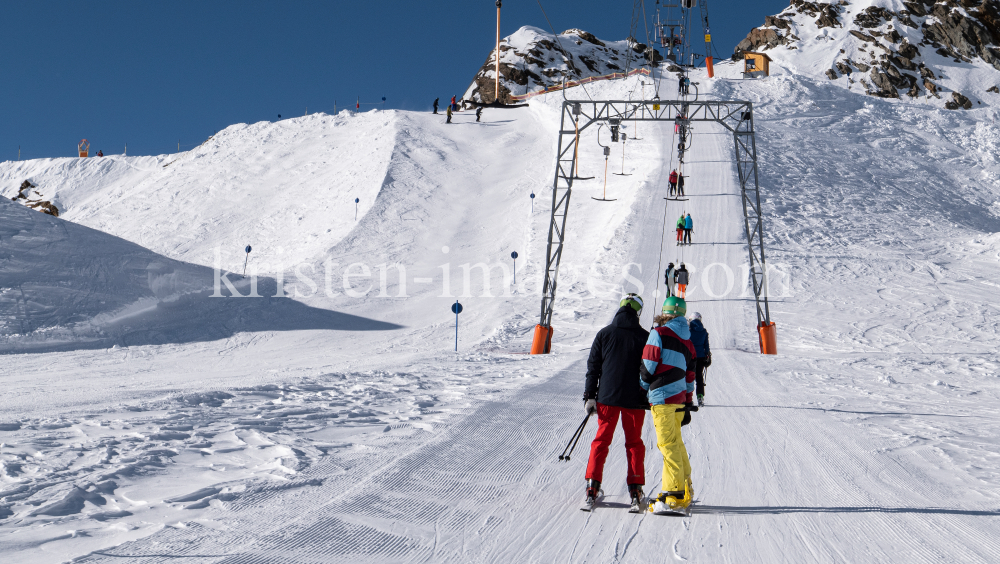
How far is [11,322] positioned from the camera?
17.4 meters

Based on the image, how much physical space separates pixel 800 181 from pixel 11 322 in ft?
118

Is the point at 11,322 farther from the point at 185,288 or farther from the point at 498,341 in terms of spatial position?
the point at 498,341

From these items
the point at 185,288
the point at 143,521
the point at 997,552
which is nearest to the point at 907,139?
the point at 185,288

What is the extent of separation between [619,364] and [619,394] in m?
0.24

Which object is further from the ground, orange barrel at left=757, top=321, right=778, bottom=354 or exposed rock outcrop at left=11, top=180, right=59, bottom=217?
exposed rock outcrop at left=11, top=180, right=59, bottom=217

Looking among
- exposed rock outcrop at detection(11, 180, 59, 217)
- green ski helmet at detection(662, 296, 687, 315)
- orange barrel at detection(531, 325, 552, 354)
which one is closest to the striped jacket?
green ski helmet at detection(662, 296, 687, 315)

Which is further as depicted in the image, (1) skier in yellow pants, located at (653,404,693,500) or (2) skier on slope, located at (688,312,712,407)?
(2) skier on slope, located at (688,312,712,407)

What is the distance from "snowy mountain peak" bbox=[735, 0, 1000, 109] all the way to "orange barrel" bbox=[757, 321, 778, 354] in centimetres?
5943

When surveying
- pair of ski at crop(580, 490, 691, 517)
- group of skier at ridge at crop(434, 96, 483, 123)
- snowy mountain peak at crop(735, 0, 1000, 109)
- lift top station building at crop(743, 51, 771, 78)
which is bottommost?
pair of ski at crop(580, 490, 691, 517)

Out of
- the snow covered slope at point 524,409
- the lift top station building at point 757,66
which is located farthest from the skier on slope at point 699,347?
the lift top station building at point 757,66

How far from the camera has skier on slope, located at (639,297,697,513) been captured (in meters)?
5.20

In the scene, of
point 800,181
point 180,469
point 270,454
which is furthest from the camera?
point 800,181

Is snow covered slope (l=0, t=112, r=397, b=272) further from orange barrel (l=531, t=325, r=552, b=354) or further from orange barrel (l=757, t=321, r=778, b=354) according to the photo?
orange barrel (l=757, t=321, r=778, b=354)

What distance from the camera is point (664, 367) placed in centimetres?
520
